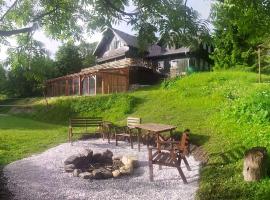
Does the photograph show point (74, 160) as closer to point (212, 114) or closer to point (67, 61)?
point (212, 114)

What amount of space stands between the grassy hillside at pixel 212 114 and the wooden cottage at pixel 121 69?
585 centimetres

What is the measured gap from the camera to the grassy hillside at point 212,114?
9224 mm

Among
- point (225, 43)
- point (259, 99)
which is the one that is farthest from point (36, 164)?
point (225, 43)

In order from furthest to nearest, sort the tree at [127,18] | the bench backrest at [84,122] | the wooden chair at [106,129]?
the bench backrest at [84,122], the wooden chair at [106,129], the tree at [127,18]

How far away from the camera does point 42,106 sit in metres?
32.8

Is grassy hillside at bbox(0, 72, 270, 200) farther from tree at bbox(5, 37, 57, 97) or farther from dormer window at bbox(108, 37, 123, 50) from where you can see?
dormer window at bbox(108, 37, 123, 50)

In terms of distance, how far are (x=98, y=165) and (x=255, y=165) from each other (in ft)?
17.0

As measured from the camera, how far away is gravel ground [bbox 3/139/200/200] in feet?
30.2

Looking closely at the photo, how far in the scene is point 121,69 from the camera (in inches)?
1489

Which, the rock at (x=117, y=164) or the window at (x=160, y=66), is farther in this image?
the window at (x=160, y=66)

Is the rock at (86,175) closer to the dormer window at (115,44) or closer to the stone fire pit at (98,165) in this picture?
the stone fire pit at (98,165)

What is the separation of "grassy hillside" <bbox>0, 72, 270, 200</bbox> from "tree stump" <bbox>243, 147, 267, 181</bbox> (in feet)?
0.66

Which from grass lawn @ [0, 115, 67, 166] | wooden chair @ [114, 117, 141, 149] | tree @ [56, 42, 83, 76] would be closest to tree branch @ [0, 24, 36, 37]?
grass lawn @ [0, 115, 67, 166]

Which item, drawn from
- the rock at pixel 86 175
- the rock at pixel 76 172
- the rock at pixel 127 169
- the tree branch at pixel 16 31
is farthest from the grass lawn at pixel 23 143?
the tree branch at pixel 16 31
